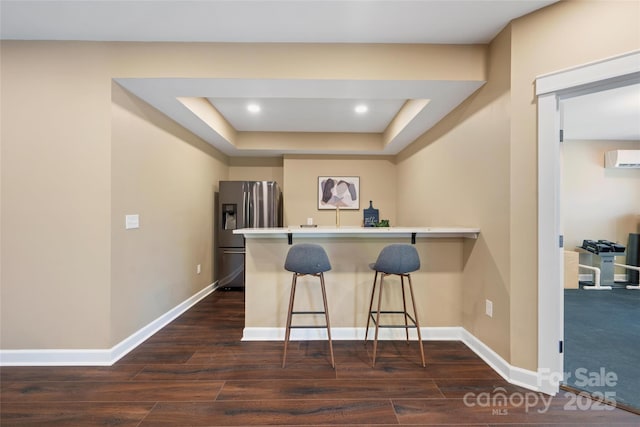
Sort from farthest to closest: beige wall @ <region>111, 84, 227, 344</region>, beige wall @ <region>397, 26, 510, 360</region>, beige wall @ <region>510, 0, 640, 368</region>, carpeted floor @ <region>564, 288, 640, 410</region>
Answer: beige wall @ <region>111, 84, 227, 344</region> → beige wall @ <region>397, 26, 510, 360</region> → carpeted floor @ <region>564, 288, 640, 410</region> → beige wall @ <region>510, 0, 640, 368</region>

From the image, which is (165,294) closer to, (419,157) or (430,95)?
(430,95)

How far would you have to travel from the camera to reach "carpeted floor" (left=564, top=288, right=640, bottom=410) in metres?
1.83

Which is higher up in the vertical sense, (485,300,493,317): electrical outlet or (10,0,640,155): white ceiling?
(10,0,640,155): white ceiling

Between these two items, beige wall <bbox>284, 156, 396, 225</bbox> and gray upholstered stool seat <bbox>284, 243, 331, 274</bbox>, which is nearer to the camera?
gray upholstered stool seat <bbox>284, 243, 331, 274</bbox>

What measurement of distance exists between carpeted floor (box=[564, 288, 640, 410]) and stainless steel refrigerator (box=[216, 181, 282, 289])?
11.9ft

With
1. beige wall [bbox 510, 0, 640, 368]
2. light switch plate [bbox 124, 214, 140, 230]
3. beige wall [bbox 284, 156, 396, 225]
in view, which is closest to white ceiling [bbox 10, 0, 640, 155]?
beige wall [bbox 510, 0, 640, 368]

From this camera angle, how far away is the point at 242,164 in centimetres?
507

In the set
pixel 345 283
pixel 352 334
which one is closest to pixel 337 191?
pixel 345 283

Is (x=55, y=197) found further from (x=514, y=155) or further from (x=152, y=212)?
(x=514, y=155)

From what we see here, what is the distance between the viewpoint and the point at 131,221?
2332mm

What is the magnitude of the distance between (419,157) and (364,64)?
192cm

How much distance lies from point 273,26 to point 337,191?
318 cm

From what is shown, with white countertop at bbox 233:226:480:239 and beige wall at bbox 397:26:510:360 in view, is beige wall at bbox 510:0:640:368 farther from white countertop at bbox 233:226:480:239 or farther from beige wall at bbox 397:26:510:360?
white countertop at bbox 233:226:480:239

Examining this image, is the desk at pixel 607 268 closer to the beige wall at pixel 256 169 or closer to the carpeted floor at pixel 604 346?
the carpeted floor at pixel 604 346
